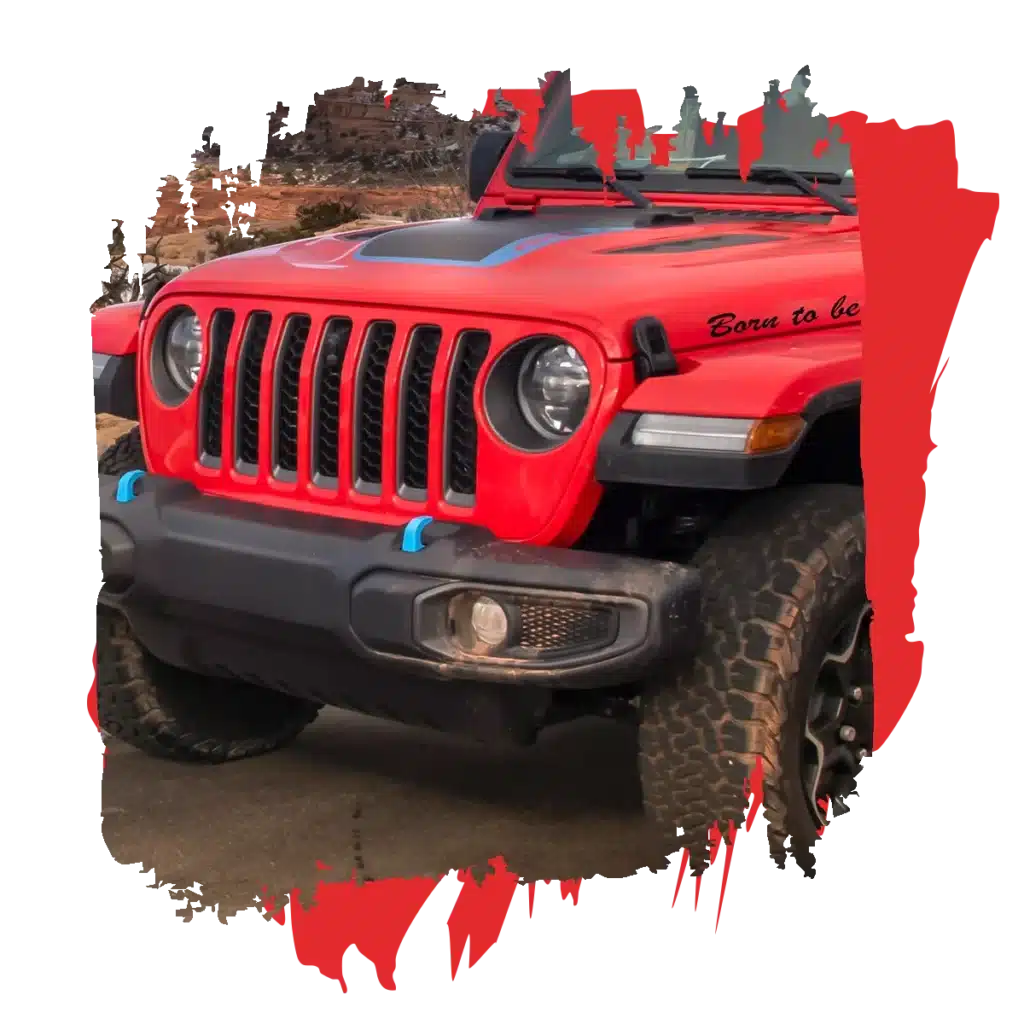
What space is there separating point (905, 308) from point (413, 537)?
1360 mm

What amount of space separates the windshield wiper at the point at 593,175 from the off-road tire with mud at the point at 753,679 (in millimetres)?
1456

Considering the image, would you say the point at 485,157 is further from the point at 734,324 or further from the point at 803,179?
the point at 734,324

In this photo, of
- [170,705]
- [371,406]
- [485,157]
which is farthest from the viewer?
[485,157]

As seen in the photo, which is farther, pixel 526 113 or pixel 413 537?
pixel 526 113

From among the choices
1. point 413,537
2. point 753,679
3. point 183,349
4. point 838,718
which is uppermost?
point 183,349

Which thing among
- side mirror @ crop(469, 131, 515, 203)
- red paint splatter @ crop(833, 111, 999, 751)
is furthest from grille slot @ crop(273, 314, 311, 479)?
red paint splatter @ crop(833, 111, 999, 751)

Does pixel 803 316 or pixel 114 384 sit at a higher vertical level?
pixel 803 316

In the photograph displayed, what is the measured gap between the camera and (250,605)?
364 cm

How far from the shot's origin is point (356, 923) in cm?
318

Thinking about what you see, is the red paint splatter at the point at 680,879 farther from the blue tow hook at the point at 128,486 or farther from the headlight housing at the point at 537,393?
the blue tow hook at the point at 128,486

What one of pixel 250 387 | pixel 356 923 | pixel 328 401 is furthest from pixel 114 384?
pixel 356 923

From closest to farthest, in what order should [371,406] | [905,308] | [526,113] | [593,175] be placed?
1. [905,308]
2. [371,406]
3. [593,175]
4. [526,113]

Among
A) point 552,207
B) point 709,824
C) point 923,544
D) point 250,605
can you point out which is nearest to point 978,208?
point 923,544

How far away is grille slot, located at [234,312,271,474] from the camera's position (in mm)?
3918
